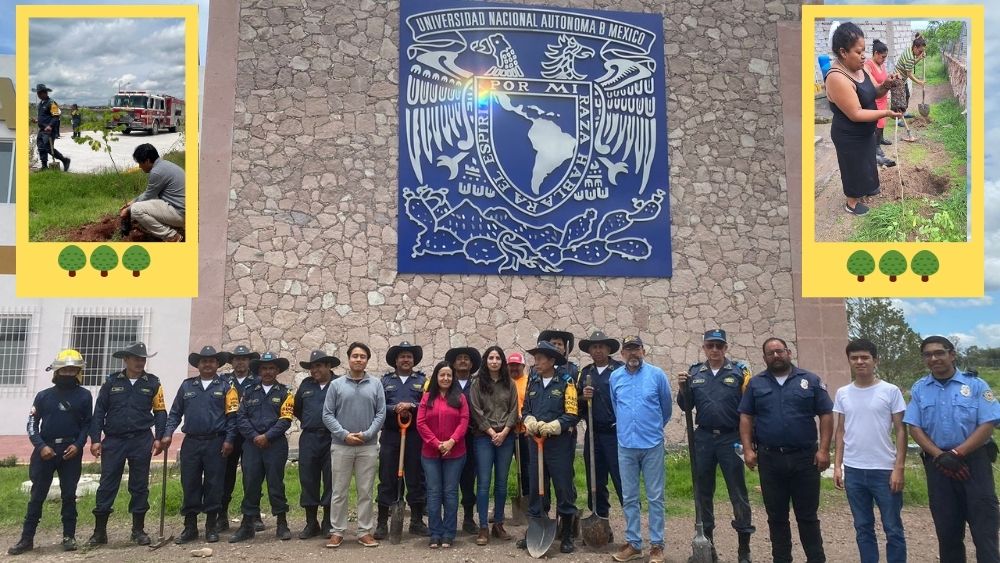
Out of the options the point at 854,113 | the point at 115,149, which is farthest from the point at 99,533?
the point at 854,113

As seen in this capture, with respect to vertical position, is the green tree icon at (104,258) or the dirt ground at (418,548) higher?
the green tree icon at (104,258)

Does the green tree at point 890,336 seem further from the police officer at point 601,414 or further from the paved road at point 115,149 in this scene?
the paved road at point 115,149

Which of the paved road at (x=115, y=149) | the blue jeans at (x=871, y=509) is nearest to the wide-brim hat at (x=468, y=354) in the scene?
the blue jeans at (x=871, y=509)

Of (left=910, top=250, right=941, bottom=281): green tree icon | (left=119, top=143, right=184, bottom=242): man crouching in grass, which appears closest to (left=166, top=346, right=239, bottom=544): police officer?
(left=119, top=143, right=184, bottom=242): man crouching in grass

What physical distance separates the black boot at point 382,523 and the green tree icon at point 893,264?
8.08 metres

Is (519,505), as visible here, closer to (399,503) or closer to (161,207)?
(399,503)

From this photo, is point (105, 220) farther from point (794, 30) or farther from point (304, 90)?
point (794, 30)

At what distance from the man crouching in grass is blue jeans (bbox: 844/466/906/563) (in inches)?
343

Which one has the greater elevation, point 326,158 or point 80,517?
point 326,158

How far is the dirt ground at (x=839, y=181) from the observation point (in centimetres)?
1175

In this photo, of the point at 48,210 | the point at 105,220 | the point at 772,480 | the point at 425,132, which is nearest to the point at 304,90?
the point at 425,132

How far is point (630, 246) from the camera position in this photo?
37.6 ft

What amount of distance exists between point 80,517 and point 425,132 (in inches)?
241

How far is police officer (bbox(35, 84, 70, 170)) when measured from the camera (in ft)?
37.2
